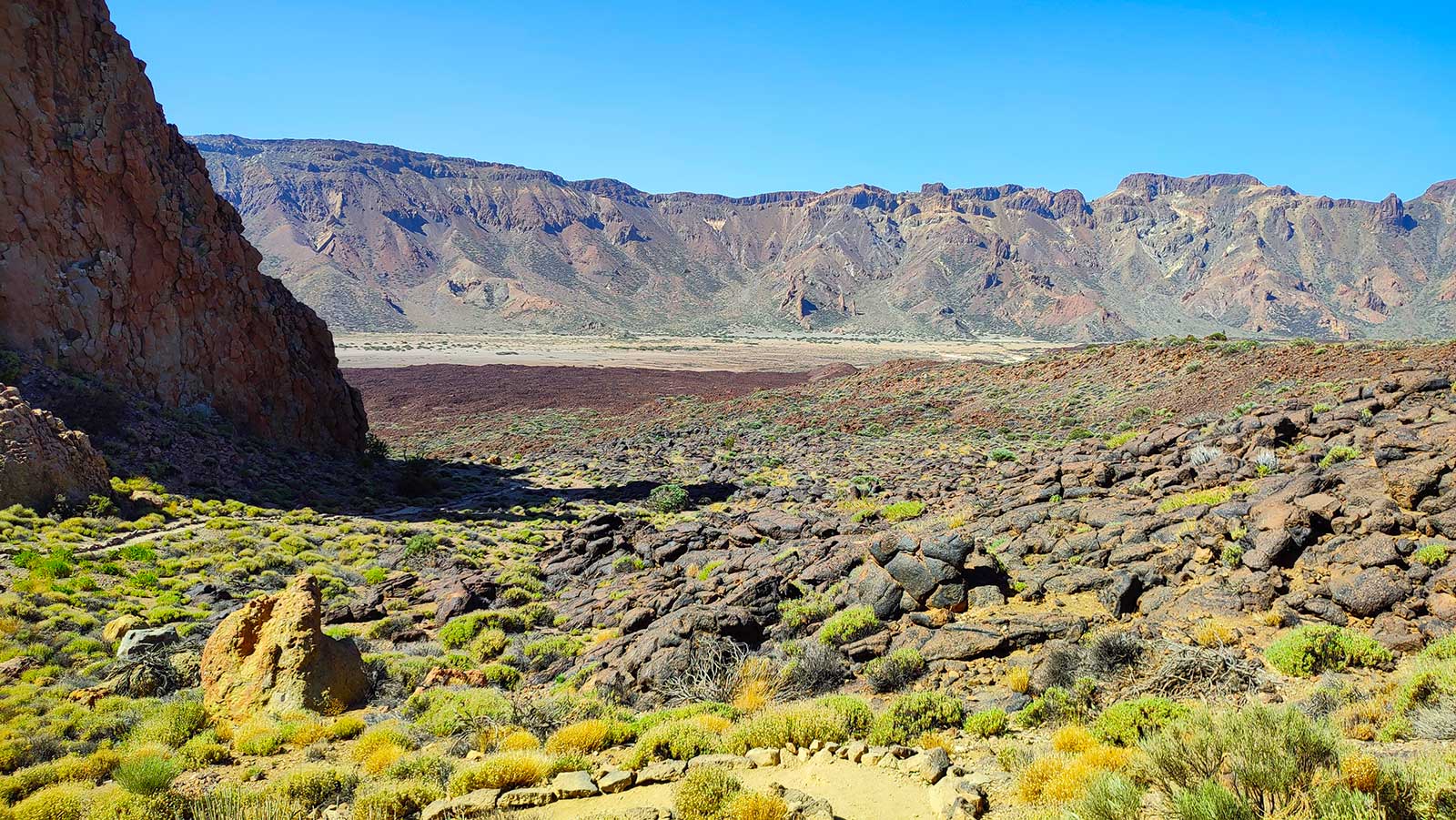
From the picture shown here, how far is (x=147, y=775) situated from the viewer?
20.1ft

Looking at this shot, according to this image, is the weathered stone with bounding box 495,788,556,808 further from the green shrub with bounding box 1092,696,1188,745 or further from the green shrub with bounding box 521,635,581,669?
the green shrub with bounding box 521,635,581,669

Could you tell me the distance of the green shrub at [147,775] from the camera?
6.04m

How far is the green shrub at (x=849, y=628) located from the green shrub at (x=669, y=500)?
13217 millimetres

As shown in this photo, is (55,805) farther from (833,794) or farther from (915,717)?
(915,717)

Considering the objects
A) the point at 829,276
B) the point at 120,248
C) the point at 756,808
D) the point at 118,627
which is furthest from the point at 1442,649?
the point at 829,276

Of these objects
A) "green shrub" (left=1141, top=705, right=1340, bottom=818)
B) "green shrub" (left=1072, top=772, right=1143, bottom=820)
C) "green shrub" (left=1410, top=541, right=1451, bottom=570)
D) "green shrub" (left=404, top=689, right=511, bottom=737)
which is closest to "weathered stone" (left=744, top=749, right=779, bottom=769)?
"green shrub" (left=1072, top=772, right=1143, bottom=820)

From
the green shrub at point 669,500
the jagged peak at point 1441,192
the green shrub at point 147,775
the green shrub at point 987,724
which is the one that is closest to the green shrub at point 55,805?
the green shrub at point 147,775

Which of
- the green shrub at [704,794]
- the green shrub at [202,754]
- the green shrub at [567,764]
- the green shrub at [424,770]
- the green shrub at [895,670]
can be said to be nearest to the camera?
the green shrub at [704,794]

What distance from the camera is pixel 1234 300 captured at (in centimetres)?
16950

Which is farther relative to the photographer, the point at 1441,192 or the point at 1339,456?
the point at 1441,192

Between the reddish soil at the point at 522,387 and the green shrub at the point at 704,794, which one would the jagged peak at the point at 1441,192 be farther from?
the green shrub at the point at 704,794

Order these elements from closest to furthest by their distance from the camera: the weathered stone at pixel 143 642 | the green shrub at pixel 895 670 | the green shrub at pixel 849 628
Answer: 1. the green shrub at pixel 895 670
2. the green shrub at pixel 849 628
3. the weathered stone at pixel 143 642

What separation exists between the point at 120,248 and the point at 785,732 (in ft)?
86.5

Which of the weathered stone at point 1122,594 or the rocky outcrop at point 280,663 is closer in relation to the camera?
the rocky outcrop at point 280,663
